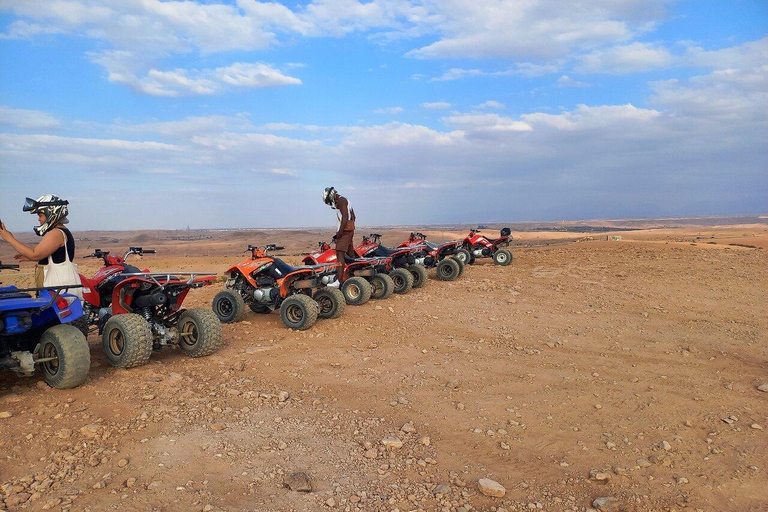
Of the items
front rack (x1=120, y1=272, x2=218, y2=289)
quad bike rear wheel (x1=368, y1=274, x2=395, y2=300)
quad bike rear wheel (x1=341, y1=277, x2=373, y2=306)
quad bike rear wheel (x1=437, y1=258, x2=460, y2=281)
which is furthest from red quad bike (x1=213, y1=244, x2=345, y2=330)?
quad bike rear wheel (x1=437, y1=258, x2=460, y2=281)

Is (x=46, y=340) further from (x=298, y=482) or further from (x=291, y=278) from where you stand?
(x=291, y=278)

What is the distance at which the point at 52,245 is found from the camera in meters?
5.10

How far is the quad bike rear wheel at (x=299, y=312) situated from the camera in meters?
7.51

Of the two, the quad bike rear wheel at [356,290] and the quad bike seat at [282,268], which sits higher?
the quad bike seat at [282,268]

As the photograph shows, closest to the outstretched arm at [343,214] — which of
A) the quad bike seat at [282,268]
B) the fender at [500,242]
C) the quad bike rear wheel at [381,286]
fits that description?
the quad bike rear wheel at [381,286]

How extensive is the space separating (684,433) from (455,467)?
6.65 ft

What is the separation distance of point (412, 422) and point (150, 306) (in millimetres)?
3755

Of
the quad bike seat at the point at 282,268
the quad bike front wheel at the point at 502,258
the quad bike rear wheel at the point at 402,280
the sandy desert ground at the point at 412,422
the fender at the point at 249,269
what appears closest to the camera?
the sandy desert ground at the point at 412,422

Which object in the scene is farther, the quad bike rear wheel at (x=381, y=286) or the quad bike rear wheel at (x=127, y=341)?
the quad bike rear wheel at (x=381, y=286)

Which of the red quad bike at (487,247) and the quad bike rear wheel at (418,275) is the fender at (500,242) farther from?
the quad bike rear wheel at (418,275)

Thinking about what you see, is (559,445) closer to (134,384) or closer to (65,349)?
(134,384)

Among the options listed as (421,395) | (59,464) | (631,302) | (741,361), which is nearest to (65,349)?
(59,464)

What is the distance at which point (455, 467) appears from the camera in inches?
142

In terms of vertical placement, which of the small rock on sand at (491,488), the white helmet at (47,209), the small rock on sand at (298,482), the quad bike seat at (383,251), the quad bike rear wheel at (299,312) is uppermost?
the white helmet at (47,209)
